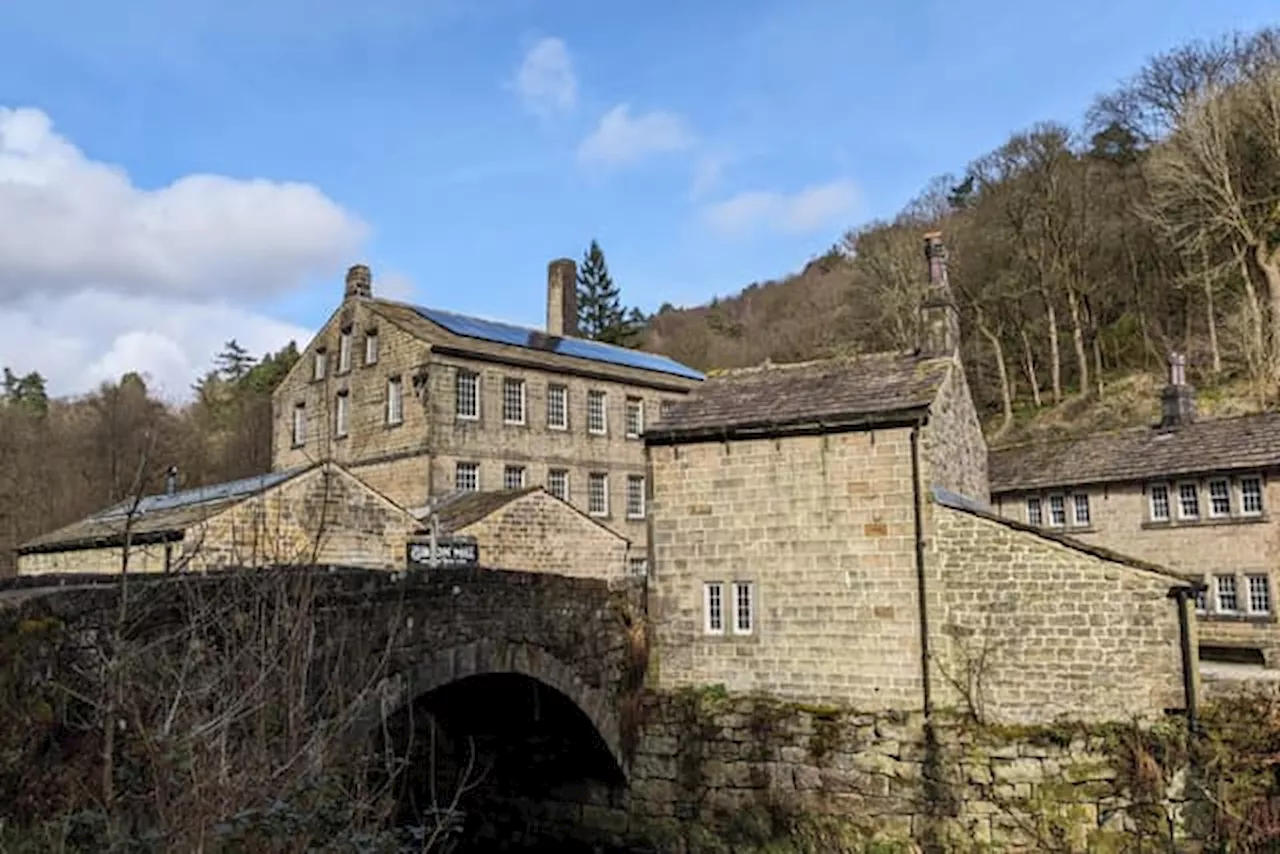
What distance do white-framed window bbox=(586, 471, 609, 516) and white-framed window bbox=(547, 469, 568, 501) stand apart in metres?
0.99

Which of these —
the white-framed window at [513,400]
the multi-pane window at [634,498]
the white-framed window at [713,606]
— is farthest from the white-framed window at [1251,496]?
the white-framed window at [513,400]

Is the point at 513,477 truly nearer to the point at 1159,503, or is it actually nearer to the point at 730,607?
the point at 730,607

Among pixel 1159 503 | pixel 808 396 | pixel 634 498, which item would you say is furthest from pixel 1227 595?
pixel 634 498

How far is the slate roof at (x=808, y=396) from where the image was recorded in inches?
650

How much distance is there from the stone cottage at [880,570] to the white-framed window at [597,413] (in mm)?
14850

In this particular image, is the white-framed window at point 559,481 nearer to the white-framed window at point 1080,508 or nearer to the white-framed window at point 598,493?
the white-framed window at point 598,493

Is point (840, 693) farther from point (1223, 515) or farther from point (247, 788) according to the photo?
point (1223, 515)

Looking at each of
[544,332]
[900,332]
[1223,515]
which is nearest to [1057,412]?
[900,332]

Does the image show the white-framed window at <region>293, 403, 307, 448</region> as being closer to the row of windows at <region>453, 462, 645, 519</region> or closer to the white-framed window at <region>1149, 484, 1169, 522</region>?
the row of windows at <region>453, 462, 645, 519</region>

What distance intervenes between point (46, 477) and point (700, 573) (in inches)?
1677

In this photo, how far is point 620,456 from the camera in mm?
34625

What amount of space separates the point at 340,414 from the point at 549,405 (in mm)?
7059

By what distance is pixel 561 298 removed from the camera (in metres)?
39.3

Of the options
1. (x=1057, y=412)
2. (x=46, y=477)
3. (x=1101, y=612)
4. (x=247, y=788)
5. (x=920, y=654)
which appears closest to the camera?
(x=247, y=788)
